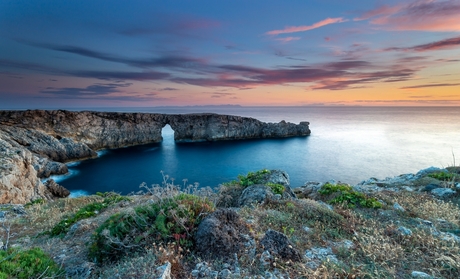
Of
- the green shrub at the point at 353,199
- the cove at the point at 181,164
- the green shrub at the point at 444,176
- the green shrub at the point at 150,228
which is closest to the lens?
the green shrub at the point at 150,228

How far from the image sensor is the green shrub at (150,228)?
523 centimetres

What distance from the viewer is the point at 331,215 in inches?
294

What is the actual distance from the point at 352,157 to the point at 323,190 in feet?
150

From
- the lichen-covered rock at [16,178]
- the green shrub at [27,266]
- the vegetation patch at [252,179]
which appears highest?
the green shrub at [27,266]

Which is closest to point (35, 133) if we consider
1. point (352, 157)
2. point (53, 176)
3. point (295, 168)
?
point (53, 176)

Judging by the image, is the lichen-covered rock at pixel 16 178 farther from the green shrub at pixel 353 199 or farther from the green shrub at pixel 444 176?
the green shrub at pixel 444 176

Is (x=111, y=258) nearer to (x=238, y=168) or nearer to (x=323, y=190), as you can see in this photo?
(x=323, y=190)

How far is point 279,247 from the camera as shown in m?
5.20

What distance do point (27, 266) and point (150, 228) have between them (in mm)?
2307

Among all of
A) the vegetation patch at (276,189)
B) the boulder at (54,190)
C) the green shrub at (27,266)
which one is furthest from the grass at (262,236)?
the boulder at (54,190)

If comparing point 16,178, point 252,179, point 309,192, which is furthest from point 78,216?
point 16,178

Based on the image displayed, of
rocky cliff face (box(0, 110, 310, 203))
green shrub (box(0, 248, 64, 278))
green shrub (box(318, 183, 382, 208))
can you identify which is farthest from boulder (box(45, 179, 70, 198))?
green shrub (box(318, 183, 382, 208))

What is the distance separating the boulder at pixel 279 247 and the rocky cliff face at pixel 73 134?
20789 millimetres

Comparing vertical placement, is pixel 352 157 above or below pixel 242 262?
below
